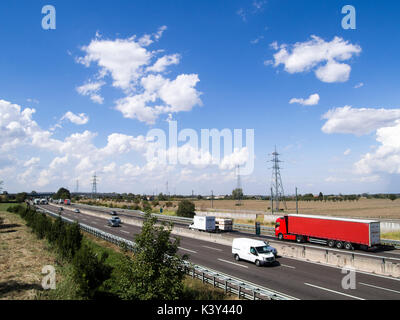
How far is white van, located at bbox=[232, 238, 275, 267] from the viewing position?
2308cm

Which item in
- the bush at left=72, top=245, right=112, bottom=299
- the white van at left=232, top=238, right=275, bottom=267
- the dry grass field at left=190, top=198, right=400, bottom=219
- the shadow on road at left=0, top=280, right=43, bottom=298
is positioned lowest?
the dry grass field at left=190, top=198, right=400, bottom=219

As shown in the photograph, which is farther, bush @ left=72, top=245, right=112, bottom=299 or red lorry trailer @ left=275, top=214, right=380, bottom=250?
red lorry trailer @ left=275, top=214, right=380, bottom=250

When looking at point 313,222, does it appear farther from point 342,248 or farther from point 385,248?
point 385,248

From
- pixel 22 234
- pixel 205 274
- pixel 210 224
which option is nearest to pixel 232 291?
pixel 205 274

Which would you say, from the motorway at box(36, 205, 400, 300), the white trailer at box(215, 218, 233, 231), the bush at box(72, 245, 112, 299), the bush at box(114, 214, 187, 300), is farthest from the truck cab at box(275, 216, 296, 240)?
the bush at box(72, 245, 112, 299)

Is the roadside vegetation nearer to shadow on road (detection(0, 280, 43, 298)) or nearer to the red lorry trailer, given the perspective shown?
shadow on road (detection(0, 280, 43, 298))

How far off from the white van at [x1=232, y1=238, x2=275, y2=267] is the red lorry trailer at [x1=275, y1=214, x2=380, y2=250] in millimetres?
→ 11454

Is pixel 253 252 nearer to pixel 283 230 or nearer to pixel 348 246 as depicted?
pixel 348 246

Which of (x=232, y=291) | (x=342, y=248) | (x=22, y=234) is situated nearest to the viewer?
(x=232, y=291)

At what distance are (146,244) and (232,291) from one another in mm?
7779

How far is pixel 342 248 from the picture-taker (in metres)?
31.7

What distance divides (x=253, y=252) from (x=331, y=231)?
13.3 metres

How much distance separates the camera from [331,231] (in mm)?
31719

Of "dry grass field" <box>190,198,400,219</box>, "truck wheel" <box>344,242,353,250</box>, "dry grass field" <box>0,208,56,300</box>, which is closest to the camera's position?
"dry grass field" <box>0,208,56,300</box>
